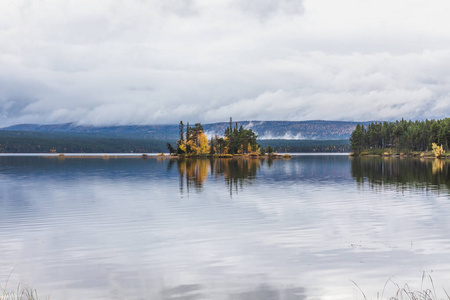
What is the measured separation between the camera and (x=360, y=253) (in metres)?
20.6

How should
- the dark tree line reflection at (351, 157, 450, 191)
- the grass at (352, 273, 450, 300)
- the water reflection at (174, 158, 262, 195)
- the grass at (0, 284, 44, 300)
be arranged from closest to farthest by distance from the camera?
the grass at (352, 273, 450, 300), the grass at (0, 284, 44, 300), the water reflection at (174, 158, 262, 195), the dark tree line reflection at (351, 157, 450, 191)

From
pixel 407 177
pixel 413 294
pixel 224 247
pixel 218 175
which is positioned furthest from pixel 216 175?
pixel 413 294

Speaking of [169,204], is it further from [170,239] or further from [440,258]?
[440,258]

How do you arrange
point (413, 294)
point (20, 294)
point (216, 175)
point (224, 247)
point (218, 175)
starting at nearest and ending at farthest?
point (413, 294)
point (20, 294)
point (224, 247)
point (218, 175)
point (216, 175)

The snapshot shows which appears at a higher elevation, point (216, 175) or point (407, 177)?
point (216, 175)

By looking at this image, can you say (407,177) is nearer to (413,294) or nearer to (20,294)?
(413,294)

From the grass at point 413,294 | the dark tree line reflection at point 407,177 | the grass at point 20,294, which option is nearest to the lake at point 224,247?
the grass at point 413,294

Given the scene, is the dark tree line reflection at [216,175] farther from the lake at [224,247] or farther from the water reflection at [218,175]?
the lake at [224,247]

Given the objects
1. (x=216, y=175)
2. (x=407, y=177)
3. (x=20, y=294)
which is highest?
(x=20, y=294)

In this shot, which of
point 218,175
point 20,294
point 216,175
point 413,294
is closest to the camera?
point 413,294

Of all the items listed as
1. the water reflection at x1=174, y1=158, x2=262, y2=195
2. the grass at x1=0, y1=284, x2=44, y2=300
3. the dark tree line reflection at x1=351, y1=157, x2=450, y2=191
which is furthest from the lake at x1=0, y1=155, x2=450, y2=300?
the dark tree line reflection at x1=351, y1=157, x2=450, y2=191

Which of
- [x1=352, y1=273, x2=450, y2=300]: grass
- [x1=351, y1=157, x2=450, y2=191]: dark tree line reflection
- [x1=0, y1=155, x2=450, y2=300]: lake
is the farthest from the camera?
[x1=351, y1=157, x2=450, y2=191]: dark tree line reflection

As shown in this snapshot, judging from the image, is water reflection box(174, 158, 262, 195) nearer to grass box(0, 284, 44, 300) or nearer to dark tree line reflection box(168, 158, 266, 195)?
dark tree line reflection box(168, 158, 266, 195)

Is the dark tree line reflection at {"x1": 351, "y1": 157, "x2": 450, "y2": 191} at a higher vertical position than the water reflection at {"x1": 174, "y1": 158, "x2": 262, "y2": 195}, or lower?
Answer: lower
